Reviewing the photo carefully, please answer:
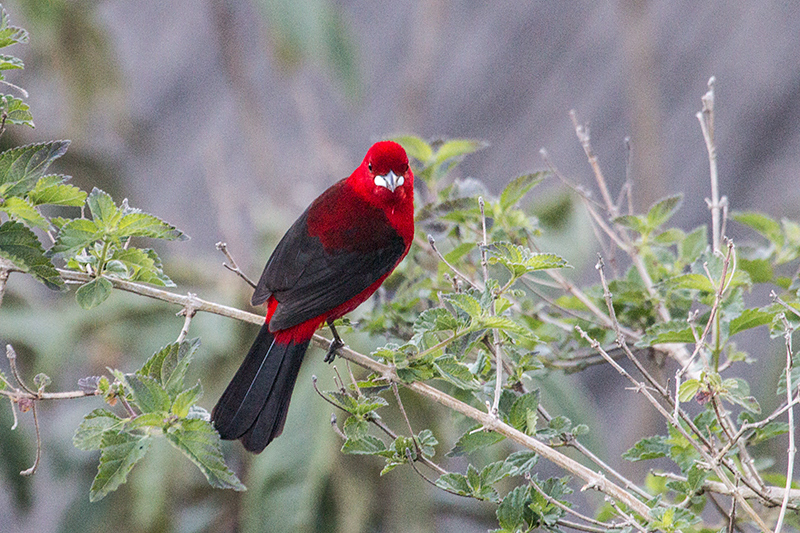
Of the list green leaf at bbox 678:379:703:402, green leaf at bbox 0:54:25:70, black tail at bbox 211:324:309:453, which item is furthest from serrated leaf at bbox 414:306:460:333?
green leaf at bbox 0:54:25:70

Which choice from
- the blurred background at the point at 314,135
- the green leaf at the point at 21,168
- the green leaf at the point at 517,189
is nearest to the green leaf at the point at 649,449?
the green leaf at the point at 517,189

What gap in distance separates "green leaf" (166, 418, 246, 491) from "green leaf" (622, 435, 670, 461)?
692 mm

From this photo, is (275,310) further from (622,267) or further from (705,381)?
(622,267)

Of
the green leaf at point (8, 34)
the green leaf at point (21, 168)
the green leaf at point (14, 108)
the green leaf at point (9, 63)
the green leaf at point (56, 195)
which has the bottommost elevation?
the green leaf at point (56, 195)

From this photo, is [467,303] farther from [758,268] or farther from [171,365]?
[758,268]

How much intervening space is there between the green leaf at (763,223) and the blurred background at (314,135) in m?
1.37

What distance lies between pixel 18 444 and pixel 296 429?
4.19ft

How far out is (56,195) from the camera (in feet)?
4.17

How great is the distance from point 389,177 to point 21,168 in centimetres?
101

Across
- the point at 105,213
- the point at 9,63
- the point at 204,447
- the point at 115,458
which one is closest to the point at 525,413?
the point at 204,447

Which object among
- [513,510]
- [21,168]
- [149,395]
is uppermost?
[21,168]

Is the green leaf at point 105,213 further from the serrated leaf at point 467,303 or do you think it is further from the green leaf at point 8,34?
the serrated leaf at point 467,303

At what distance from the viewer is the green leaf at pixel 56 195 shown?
1.26 meters

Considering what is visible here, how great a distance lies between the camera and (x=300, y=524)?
123 inches
